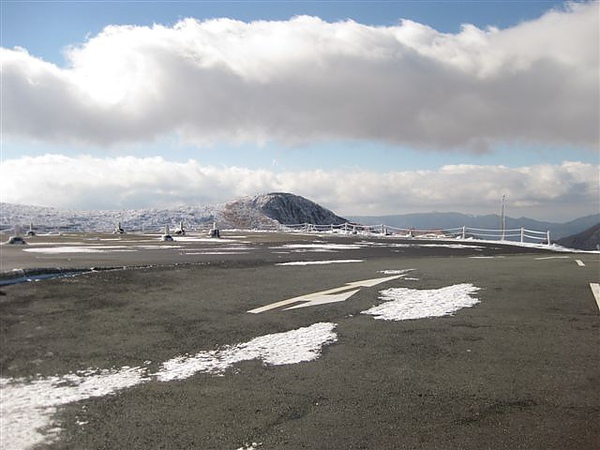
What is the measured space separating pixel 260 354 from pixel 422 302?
4.11 m

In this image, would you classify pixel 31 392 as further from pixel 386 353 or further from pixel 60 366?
pixel 386 353

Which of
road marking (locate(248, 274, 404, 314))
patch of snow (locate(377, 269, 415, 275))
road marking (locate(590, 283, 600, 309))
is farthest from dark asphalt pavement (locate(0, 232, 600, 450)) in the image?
patch of snow (locate(377, 269, 415, 275))

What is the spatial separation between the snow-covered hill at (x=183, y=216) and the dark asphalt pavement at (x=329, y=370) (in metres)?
29.1

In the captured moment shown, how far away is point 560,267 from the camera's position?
14.4 metres

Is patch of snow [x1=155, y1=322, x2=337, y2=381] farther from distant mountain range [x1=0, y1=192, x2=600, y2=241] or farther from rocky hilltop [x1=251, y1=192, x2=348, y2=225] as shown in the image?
rocky hilltop [x1=251, y1=192, x2=348, y2=225]

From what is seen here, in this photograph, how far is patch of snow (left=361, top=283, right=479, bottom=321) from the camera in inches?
308

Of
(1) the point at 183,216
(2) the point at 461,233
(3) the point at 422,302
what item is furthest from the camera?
(1) the point at 183,216

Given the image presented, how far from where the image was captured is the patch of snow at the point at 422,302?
7824 mm

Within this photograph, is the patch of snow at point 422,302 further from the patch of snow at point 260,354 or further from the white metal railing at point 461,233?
the white metal railing at point 461,233

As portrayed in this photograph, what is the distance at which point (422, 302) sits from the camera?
8766mm

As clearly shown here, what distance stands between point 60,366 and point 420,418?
4.07 meters

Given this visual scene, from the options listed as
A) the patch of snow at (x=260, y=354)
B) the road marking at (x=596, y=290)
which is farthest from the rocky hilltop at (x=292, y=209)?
the patch of snow at (x=260, y=354)

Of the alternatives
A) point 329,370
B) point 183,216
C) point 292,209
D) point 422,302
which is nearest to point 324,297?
point 422,302

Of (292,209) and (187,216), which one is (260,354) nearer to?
(187,216)
